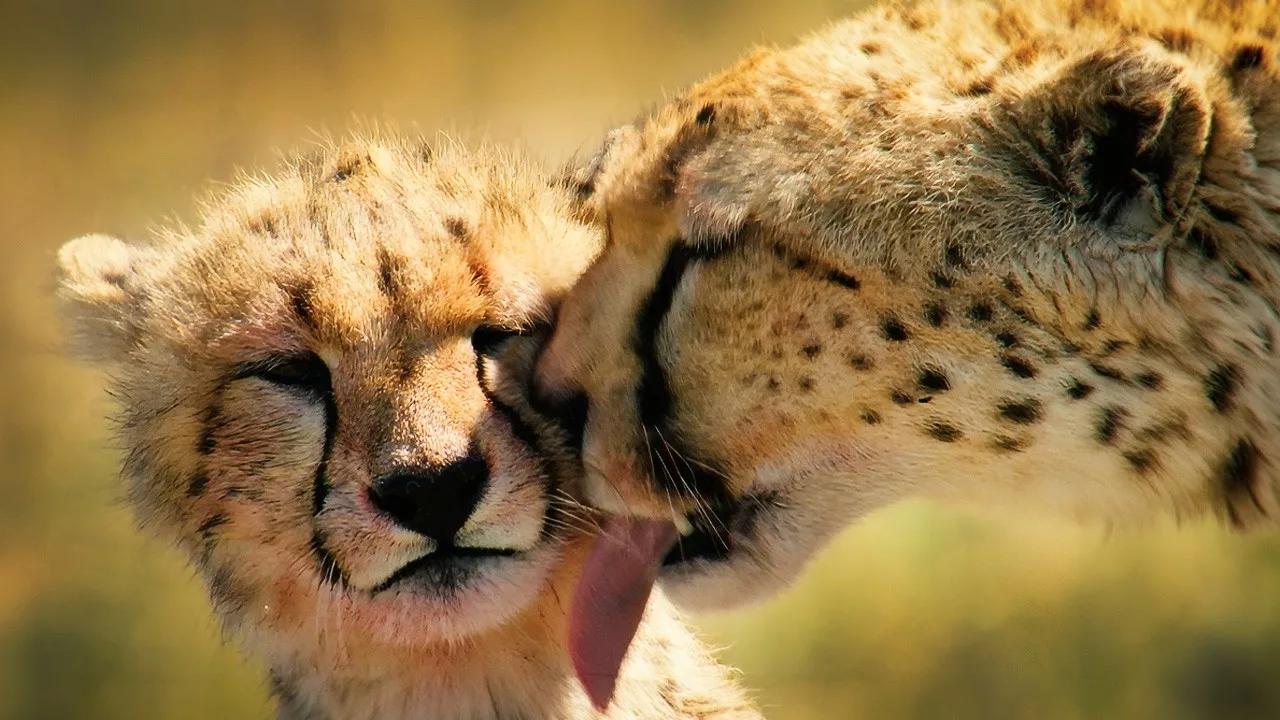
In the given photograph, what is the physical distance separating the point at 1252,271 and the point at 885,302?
0.32m

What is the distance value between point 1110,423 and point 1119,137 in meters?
0.27

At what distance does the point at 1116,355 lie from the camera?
4.37 ft

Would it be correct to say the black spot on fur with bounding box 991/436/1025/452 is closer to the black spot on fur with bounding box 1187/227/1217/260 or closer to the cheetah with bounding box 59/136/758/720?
the black spot on fur with bounding box 1187/227/1217/260

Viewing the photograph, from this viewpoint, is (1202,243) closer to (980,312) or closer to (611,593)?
(980,312)

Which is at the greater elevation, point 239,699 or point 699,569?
point 699,569

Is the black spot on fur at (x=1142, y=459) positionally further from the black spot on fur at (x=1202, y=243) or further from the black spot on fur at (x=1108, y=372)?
the black spot on fur at (x=1202, y=243)

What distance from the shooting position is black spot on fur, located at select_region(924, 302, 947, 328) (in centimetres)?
138

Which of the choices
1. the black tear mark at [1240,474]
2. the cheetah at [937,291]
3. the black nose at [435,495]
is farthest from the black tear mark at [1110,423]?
the black nose at [435,495]

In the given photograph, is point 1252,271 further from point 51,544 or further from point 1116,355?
point 51,544

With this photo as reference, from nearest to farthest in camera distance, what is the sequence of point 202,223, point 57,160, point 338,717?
point 338,717 < point 202,223 < point 57,160

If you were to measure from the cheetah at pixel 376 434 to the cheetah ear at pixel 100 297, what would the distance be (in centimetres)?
1

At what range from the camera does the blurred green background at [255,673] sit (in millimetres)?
3242

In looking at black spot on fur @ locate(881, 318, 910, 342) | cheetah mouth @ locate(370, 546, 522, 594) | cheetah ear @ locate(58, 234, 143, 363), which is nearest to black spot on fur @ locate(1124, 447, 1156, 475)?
black spot on fur @ locate(881, 318, 910, 342)

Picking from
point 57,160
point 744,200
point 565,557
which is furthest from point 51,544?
point 744,200
